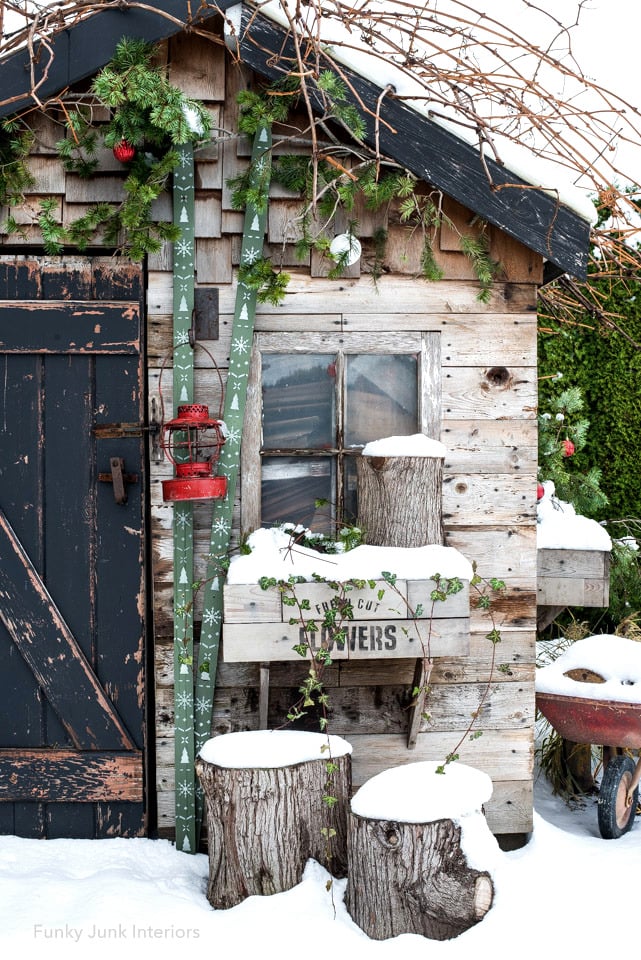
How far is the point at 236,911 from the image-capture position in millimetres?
2863

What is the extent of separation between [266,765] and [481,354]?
1.86 m

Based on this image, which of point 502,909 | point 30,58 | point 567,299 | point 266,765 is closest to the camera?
point 502,909

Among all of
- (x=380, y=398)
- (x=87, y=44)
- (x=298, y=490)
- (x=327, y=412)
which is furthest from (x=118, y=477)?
(x=87, y=44)

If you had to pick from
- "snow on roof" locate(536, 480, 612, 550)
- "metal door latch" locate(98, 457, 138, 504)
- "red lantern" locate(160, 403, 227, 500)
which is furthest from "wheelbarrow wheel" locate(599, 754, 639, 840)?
"metal door latch" locate(98, 457, 138, 504)

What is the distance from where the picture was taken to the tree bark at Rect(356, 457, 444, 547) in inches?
122

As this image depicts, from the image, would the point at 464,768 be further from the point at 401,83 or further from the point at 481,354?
the point at 401,83

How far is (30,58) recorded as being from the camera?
10.1 ft

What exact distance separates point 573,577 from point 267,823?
1.88 m

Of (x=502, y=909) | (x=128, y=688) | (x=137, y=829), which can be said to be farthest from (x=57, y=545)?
(x=502, y=909)

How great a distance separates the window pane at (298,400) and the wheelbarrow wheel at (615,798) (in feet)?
6.28

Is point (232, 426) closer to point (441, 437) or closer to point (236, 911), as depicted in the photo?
point (441, 437)

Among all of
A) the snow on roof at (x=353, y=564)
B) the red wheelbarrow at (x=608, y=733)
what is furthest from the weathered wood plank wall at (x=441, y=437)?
the snow on roof at (x=353, y=564)

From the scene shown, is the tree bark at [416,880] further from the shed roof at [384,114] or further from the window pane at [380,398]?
the shed roof at [384,114]

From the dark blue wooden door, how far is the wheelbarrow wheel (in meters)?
1.99
